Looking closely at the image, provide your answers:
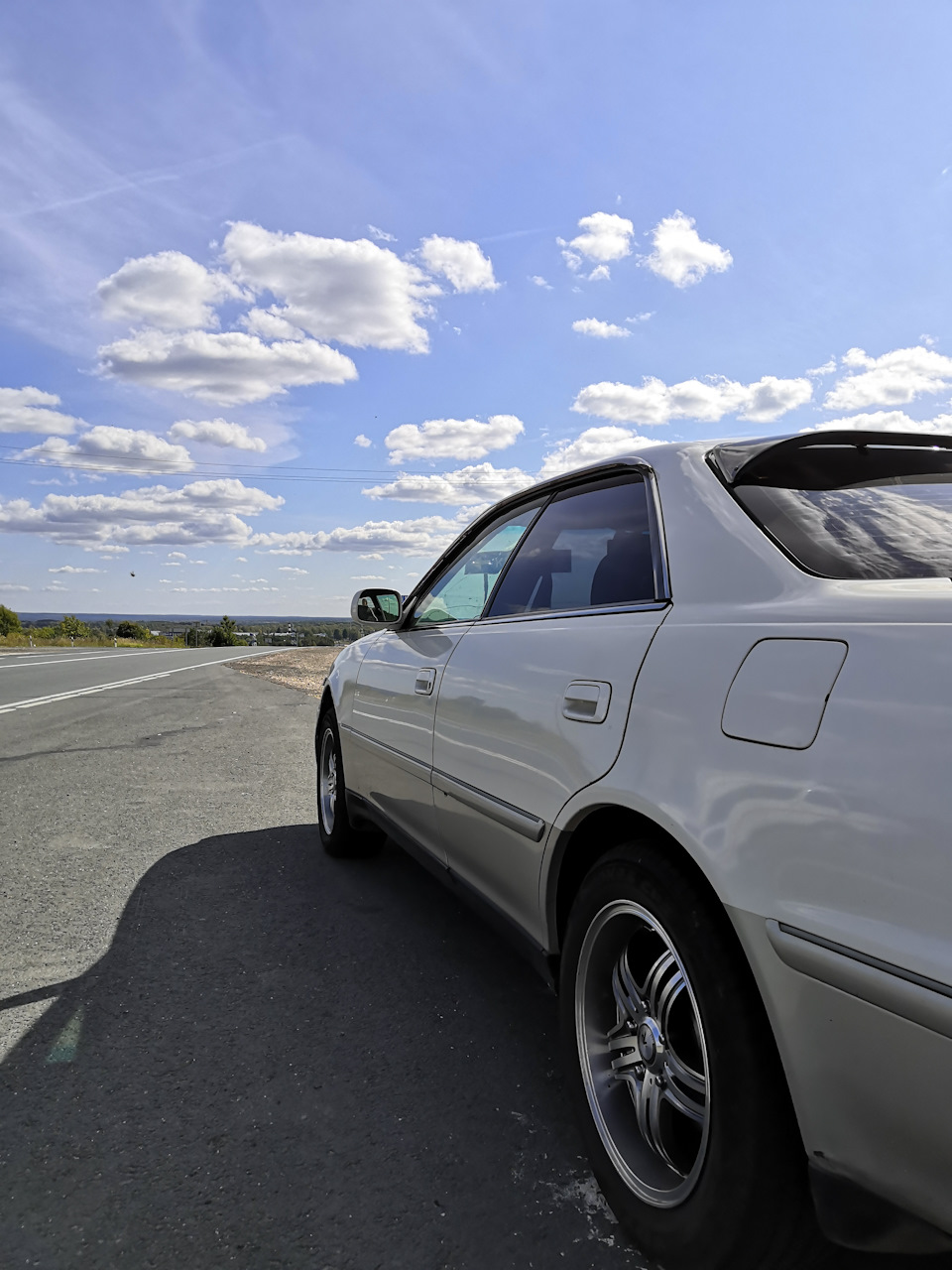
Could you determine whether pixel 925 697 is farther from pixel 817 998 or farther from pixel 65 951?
pixel 65 951

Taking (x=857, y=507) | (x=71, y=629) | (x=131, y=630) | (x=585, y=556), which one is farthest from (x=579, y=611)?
(x=131, y=630)

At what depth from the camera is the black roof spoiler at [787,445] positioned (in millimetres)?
2119

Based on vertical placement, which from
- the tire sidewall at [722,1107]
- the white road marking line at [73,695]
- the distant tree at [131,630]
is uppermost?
the distant tree at [131,630]

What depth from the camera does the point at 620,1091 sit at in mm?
1999

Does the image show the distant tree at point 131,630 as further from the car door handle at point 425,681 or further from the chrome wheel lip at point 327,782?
the car door handle at point 425,681

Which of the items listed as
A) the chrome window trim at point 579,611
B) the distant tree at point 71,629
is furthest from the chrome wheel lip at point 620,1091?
the distant tree at point 71,629

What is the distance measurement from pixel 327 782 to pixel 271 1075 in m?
2.56

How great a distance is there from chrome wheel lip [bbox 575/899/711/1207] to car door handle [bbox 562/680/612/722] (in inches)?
16.6

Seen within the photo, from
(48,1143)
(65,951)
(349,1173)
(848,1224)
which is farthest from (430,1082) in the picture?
(65,951)

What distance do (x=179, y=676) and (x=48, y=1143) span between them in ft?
62.1

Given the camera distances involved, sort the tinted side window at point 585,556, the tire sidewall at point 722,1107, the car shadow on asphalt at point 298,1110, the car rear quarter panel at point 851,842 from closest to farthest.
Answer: the car rear quarter panel at point 851,842 → the tire sidewall at point 722,1107 → the car shadow on asphalt at point 298,1110 → the tinted side window at point 585,556

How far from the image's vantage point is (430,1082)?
2533 millimetres

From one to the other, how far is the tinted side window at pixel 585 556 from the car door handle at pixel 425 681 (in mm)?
330

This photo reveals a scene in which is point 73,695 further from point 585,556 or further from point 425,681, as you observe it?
point 585,556
